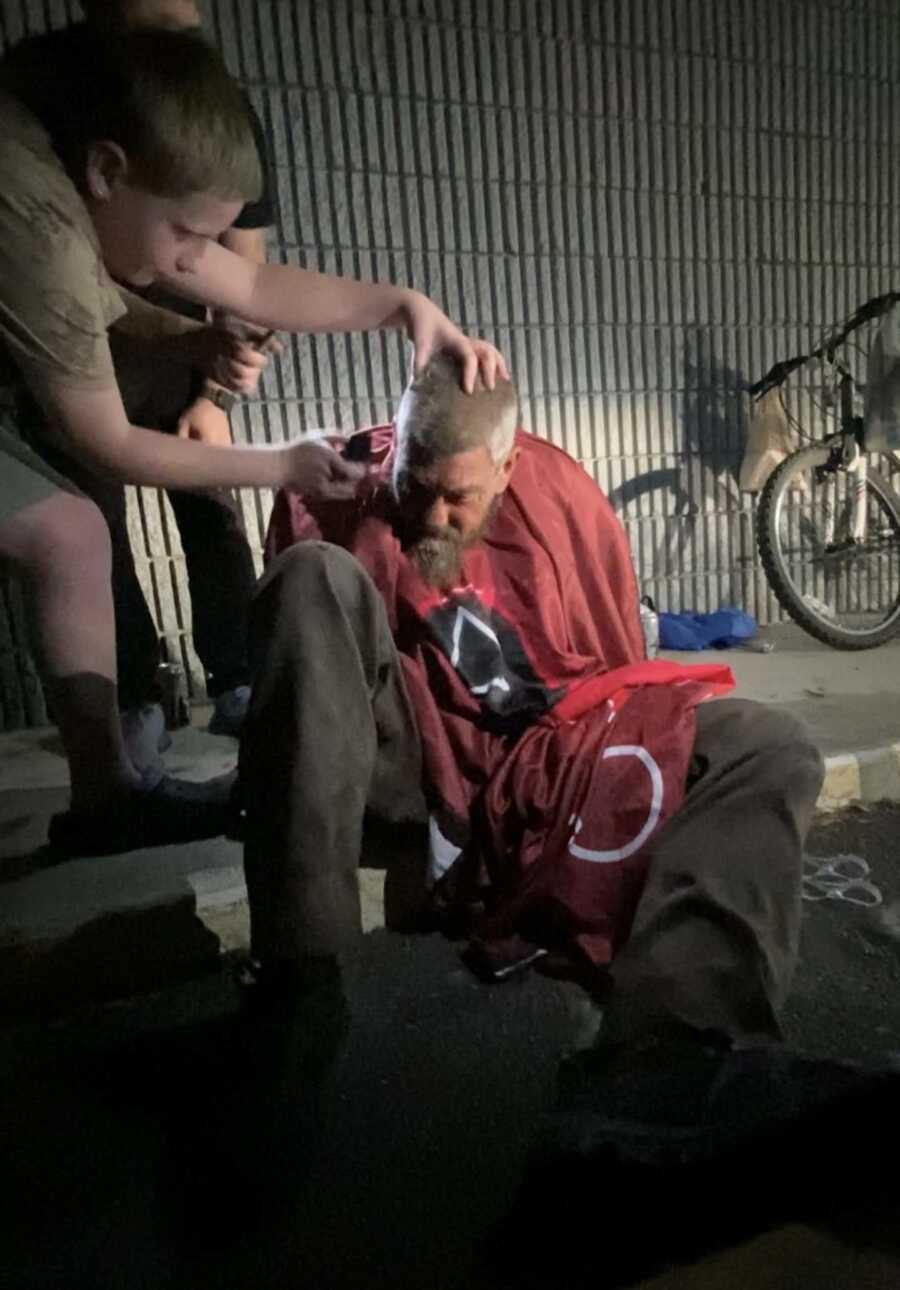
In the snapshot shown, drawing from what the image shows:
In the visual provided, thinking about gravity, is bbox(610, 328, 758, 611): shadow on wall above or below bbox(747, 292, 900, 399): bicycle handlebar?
below

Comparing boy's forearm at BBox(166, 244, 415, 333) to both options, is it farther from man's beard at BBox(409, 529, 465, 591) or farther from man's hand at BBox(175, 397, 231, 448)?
man's beard at BBox(409, 529, 465, 591)

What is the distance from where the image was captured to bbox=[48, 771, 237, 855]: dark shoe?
4.33 ft

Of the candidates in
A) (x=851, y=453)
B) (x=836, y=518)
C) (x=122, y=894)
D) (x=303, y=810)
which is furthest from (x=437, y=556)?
(x=836, y=518)

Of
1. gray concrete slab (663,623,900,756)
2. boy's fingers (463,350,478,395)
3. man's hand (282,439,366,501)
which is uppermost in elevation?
boy's fingers (463,350,478,395)

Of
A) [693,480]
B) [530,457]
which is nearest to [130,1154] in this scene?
[530,457]

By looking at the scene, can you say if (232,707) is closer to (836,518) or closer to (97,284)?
(97,284)

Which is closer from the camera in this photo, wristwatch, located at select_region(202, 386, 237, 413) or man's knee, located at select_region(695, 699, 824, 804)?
man's knee, located at select_region(695, 699, 824, 804)

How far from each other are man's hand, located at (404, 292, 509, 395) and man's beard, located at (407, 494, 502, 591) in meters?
0.17

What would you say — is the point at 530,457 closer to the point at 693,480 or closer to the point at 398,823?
the point at 398,823

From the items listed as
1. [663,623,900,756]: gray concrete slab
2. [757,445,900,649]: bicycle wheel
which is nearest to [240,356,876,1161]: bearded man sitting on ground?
[663,623,900,756]: gray concrete slab

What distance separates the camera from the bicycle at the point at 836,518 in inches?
98.0

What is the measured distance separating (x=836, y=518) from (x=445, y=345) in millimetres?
1827

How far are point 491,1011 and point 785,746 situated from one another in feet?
1.52

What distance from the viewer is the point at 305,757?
1.00 m
